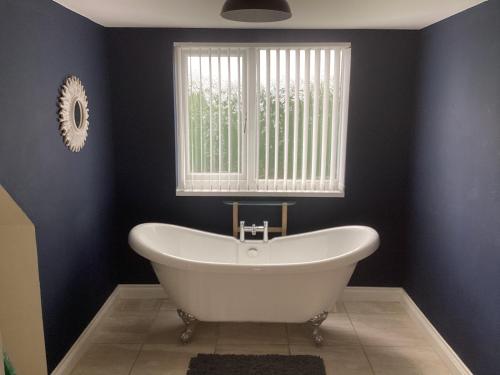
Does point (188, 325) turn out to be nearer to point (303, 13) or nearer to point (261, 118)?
point (261, 118)

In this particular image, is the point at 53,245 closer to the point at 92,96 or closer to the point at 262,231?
the point at 92,96

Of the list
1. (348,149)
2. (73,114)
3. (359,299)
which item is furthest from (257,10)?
(359,299)

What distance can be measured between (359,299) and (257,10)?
104 inches

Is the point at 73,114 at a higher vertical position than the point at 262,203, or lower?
higher

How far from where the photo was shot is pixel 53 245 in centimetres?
250

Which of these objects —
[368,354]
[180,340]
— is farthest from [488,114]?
[180,340]

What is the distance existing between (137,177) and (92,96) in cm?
76

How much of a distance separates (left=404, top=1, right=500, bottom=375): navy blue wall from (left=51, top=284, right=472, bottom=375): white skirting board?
0.07 meters

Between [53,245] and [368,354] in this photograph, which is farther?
[368,354]

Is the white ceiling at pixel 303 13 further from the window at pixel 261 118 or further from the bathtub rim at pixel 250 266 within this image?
the bathtub rim at pixel 250 266

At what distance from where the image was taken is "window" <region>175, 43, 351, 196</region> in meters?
3.41

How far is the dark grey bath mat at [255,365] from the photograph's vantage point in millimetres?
2721

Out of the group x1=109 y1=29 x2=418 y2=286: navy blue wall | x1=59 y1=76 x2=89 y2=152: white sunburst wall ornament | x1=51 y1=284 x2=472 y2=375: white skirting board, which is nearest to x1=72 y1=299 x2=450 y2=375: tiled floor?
x1=51 y1=284 x2=472 y2=375: white skirting board

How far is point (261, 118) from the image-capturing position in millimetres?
3500
